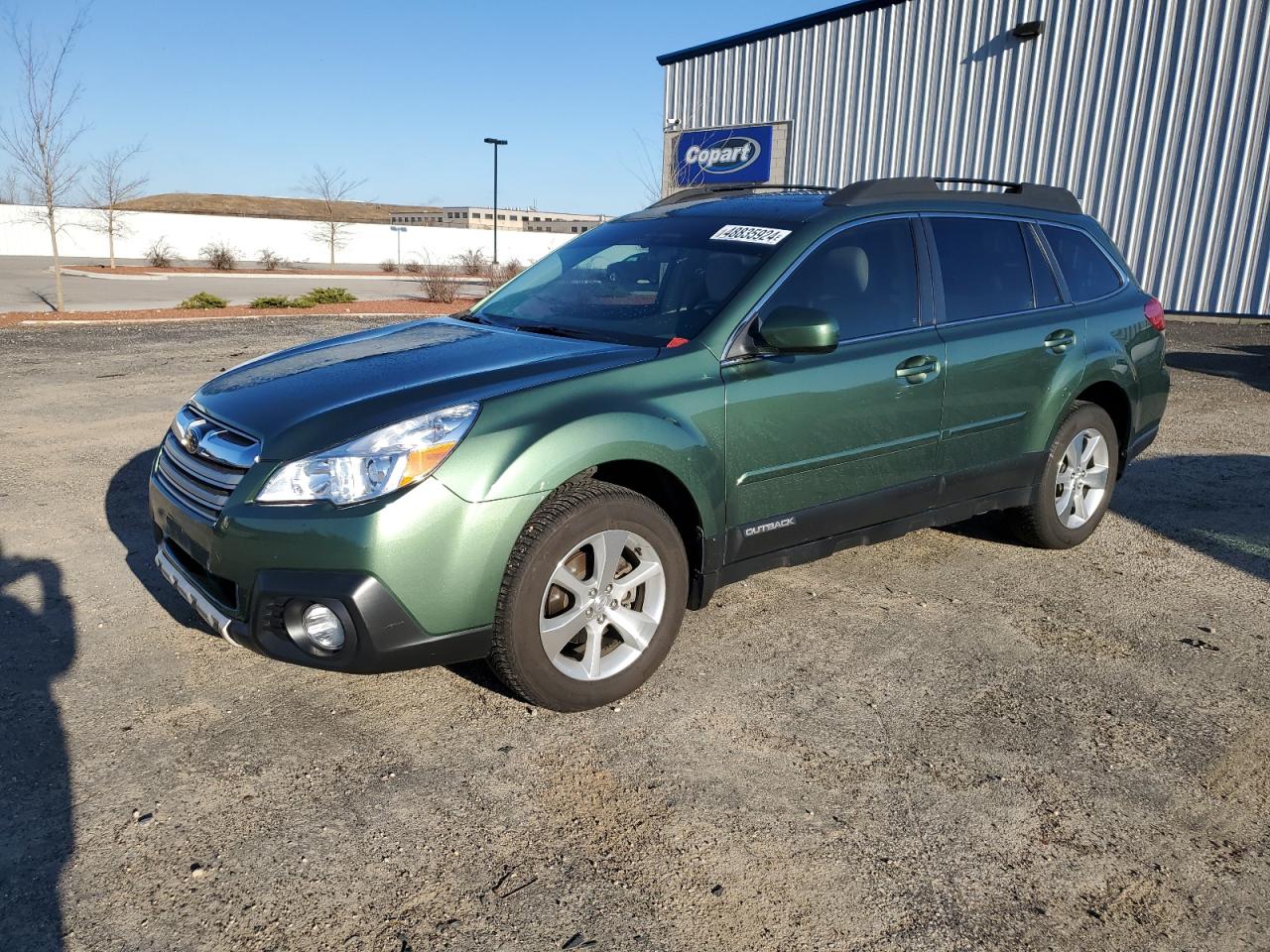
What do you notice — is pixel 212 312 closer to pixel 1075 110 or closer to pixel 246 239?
pixel 1075 110

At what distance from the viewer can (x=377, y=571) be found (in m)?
3.03

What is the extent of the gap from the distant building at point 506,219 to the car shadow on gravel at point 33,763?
8551 centimetres

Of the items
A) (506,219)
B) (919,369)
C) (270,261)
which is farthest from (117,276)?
(506,219)

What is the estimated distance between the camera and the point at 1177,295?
18.1m

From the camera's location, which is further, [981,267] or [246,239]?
[246,239]

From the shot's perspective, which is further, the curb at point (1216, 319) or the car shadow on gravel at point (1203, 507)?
the curb at point (1216, 319)

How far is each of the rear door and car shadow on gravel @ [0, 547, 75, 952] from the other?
12.1ft

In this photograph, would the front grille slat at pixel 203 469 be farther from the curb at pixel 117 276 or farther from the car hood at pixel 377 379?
the curb at pixel 117 276

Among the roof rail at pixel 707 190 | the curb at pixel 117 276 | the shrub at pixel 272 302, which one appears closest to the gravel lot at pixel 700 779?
the roof rail at pixel 707 190

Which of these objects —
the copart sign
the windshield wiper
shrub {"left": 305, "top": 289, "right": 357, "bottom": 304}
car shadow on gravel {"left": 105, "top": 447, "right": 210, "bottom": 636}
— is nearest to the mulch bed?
shrub {"left": 305, "top": 289, "right": 357, "bottom": 304}

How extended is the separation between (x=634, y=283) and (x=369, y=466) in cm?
174

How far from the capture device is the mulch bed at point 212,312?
17281mm

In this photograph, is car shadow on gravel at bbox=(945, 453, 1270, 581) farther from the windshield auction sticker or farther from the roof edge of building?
the roof edge of building

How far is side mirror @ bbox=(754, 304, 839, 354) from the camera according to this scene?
3.74 meters
